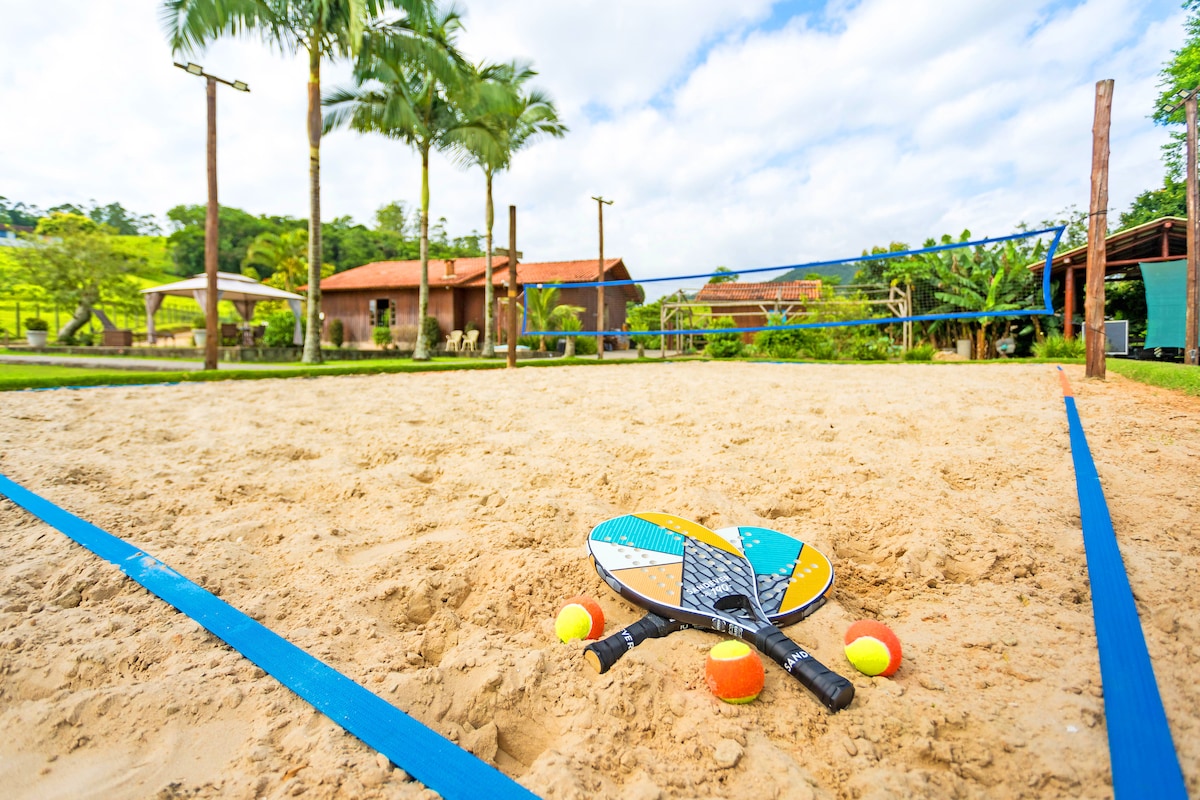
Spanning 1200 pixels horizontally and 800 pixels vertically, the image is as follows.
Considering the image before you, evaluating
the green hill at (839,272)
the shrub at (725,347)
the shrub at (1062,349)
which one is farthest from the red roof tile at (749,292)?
the shrub at (1062,349)

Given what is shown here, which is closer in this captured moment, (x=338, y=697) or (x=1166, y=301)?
(x=338, y=697)

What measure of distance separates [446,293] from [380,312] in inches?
116

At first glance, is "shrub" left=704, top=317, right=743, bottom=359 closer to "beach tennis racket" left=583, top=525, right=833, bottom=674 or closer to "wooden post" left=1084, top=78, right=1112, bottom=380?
"wooden post" left=1084, top=78, right=1112, bottom=380

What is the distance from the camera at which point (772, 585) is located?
4.91ft

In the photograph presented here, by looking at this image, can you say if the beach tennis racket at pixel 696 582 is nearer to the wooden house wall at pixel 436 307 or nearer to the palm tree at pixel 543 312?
the palm tree at pixel 543 312

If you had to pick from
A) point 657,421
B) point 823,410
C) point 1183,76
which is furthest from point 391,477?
point 1183,76

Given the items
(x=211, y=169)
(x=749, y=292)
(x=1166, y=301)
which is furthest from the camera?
(x=749, y=292)

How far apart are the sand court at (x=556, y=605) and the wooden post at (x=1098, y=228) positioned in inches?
107

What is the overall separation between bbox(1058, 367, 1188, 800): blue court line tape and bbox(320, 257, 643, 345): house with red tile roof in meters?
17.0

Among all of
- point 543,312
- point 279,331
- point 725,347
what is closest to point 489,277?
point 543,312

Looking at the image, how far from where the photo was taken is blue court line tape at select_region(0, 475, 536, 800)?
88 centimetres

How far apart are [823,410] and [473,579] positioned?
3064 millimetres

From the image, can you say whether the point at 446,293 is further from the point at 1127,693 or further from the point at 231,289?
the point at 1127,693

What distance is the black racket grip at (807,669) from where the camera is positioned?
43.0 inches
